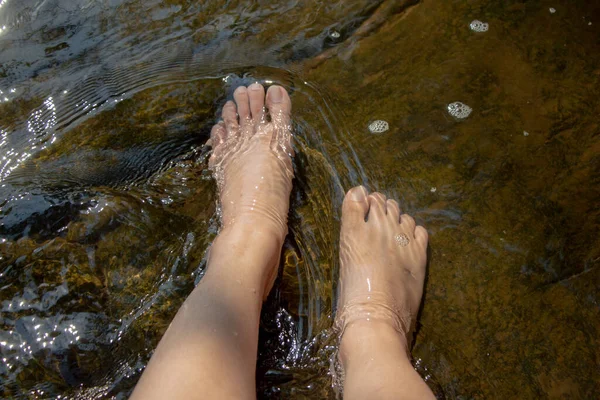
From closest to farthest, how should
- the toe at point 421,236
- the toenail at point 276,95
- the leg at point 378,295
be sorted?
1. the leg at point 378,295
2. the toe at point 421,236
3. the toenail at point 276,95

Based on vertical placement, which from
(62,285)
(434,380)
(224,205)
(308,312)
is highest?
(62,285)

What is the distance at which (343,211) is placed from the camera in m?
1.97

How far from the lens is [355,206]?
1.95m

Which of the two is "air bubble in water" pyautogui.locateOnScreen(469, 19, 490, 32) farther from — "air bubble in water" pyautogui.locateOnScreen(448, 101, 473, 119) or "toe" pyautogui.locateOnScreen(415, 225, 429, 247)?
"toe" pyautogui.locateOnScreen(415, 225, 429, 247)

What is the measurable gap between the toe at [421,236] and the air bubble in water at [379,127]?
0.44m

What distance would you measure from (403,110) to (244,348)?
1177 millimetres

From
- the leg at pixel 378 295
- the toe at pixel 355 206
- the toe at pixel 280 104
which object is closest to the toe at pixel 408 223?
the leg at pixel 378 295

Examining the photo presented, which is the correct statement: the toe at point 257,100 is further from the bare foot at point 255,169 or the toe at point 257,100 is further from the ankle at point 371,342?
the ankle at point 371,342

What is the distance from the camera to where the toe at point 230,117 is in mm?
2211

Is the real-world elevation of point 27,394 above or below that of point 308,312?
above

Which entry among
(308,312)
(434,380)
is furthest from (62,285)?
(434,380)

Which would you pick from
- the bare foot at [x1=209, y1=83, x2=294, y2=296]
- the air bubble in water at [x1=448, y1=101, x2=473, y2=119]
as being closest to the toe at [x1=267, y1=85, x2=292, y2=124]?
the bare foot at [x1=209, y1=83, x2=294, y2=296]

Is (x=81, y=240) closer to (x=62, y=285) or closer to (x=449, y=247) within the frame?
(x=62, y=285)

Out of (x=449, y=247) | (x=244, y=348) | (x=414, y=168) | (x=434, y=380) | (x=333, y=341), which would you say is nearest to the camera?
(x=244, y=348)
